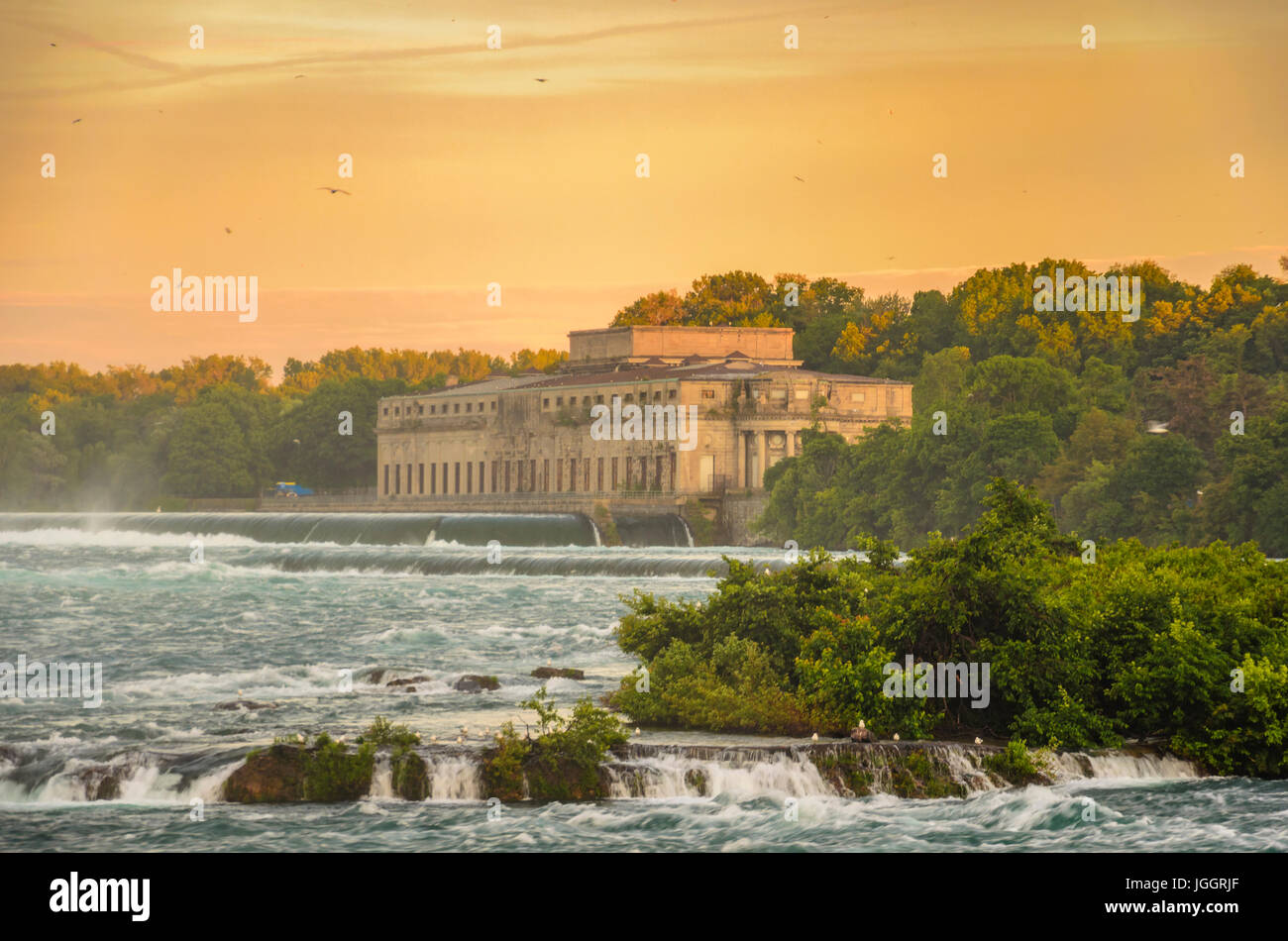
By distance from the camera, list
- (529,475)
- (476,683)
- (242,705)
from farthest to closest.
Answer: (529,475) → (476,683) → (242,705)

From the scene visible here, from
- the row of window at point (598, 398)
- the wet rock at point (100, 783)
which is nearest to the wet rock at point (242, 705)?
the wet rock at point (100, 783)

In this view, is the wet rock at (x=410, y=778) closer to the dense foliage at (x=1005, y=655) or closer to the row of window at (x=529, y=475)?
the dense foliage at (x=1005, y=655)

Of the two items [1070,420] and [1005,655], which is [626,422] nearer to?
[1070,420]

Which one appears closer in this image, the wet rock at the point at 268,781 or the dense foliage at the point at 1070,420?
the wet rock at the point at 268,781

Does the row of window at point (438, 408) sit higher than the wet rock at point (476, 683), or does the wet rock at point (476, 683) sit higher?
the row of window at point (438, 408)

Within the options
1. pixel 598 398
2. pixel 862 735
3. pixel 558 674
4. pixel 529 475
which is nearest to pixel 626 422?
pixel 598 398

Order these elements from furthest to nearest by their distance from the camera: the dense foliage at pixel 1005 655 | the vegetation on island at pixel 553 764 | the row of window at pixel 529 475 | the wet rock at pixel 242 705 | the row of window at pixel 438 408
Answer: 1. the row of window at pixel 438 408
2. the row of window at pixel 529 475
3. the wet rock at pixel 242 705
4. the dense foliage at pixel 1005 655
5. the vegetation on island at pixel 553 764
